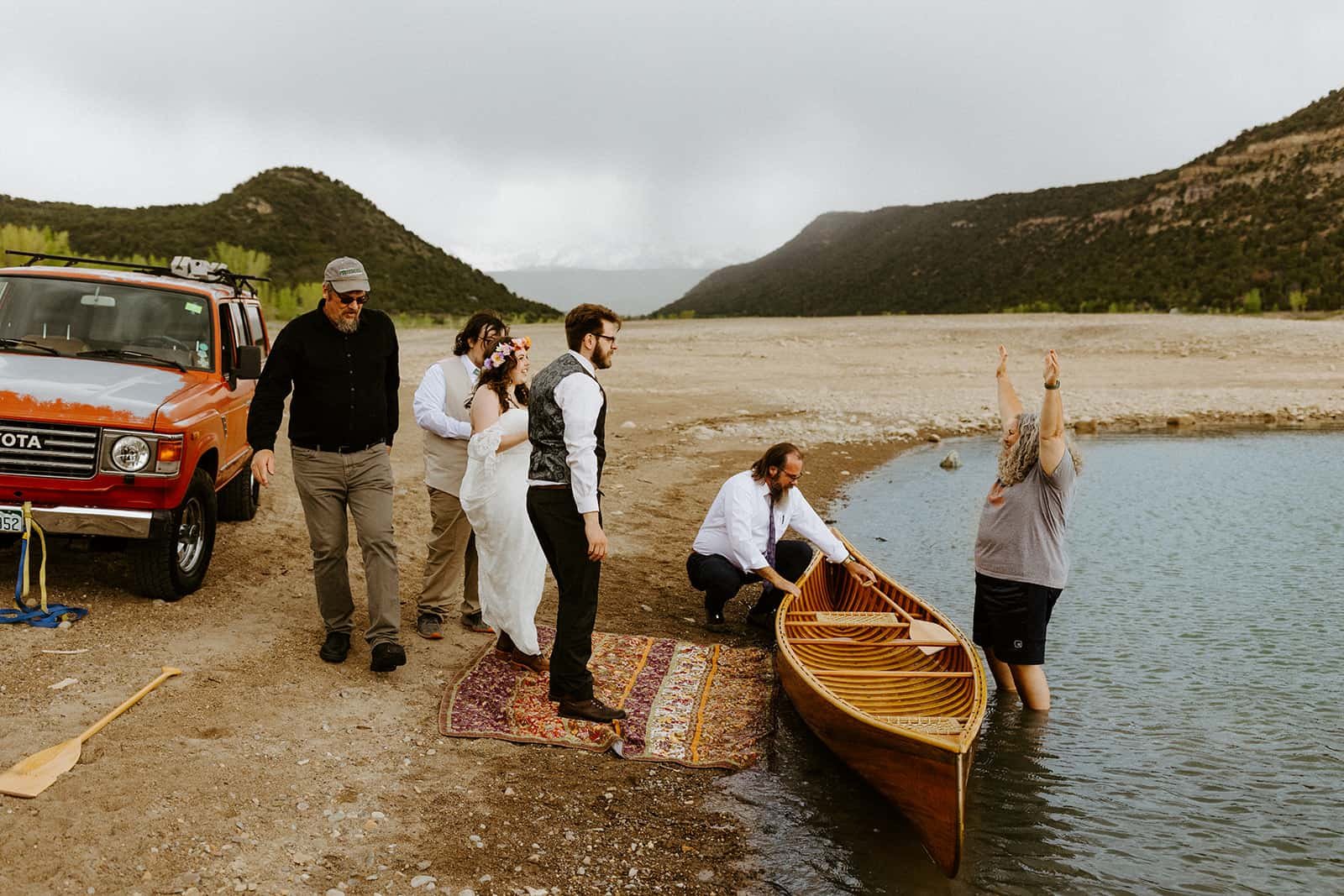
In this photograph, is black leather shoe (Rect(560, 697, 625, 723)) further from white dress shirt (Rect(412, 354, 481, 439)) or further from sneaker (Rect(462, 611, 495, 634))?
white dress shirt (Rect(412, 354, 481, 439))

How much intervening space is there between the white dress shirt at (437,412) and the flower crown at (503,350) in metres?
0.40

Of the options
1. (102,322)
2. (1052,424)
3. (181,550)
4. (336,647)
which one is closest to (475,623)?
(336,647)

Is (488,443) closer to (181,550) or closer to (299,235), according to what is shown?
(181,550)

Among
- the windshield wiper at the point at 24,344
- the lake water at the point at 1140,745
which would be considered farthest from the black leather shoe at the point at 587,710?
the windshield wiper at the point at 24,344

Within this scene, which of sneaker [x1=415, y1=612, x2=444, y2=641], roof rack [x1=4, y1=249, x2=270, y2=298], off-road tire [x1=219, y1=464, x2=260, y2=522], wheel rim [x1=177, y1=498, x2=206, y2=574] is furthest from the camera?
off-road tire [x1=219, y1=464, x2=260, y2=522]

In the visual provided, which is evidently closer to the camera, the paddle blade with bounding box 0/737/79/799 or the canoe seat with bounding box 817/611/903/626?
the paddle blade with bounding box 0/737/79/799

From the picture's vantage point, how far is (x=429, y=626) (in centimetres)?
720

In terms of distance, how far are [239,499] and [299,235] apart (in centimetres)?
7212

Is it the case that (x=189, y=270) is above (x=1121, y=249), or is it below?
below

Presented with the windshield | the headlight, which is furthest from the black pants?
the windshield

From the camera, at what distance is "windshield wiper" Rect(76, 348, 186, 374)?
25.2 ft

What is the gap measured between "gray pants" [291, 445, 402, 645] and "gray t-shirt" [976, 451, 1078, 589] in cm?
368

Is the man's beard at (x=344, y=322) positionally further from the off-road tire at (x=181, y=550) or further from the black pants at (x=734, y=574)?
the black pants at (x=734, y=574)

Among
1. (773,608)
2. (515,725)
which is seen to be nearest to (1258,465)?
(773,608)
